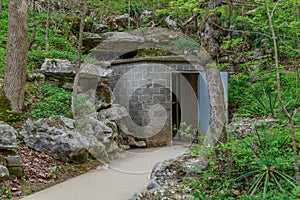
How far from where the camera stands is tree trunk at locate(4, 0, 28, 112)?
18.1ft

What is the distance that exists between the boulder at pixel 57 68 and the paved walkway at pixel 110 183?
8.48ft

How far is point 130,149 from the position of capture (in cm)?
672

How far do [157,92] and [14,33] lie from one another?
130 inches

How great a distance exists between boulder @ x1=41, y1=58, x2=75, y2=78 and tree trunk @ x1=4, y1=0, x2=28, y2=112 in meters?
1.19

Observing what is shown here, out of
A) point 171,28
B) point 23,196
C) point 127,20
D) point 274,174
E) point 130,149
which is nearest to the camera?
point 274,174

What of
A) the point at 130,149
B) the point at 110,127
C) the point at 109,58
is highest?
the point at 109,58

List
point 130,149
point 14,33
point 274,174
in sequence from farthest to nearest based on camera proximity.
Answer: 1. point 130,149
2. point 14,33
3. point 274,174

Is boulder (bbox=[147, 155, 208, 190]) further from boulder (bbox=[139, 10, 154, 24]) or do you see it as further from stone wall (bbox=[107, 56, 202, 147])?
boulder (bbox=[139, 10, 154, 24])

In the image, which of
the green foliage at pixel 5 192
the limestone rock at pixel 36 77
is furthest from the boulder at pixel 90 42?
the green foliage at pixel 5 192

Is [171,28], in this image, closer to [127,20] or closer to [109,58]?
[127,20]

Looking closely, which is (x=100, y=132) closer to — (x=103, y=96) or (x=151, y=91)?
(x=103, y=96)

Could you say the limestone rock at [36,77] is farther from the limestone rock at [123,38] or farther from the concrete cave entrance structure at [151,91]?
the limestone rock at [123,38]

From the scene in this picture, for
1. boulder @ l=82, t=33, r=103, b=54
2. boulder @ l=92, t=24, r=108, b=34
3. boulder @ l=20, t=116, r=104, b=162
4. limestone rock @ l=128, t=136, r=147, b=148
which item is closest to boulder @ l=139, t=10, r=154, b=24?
boulder @ l=92, t=24, r=108, b=34

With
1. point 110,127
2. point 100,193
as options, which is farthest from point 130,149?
point 100,193
